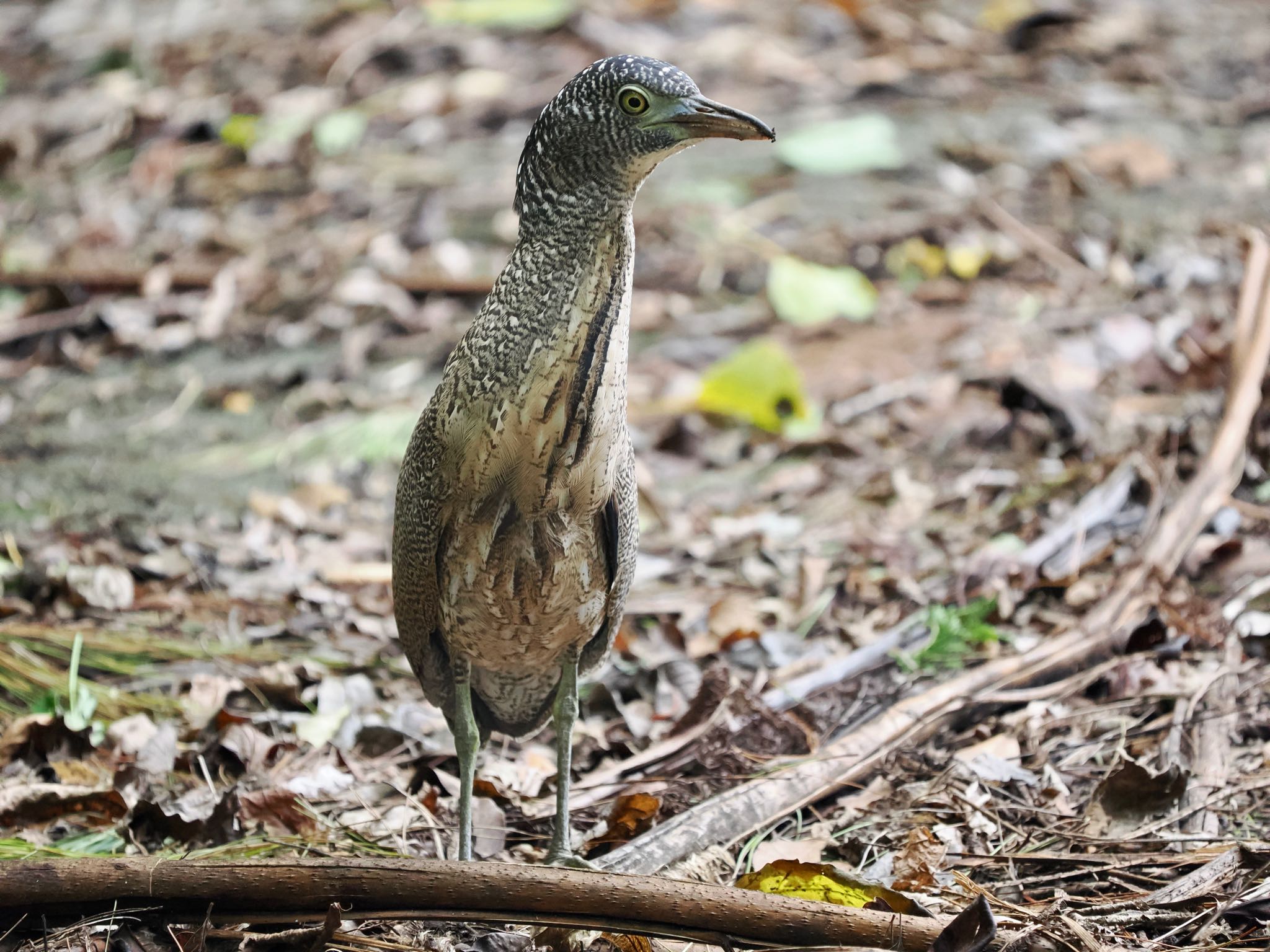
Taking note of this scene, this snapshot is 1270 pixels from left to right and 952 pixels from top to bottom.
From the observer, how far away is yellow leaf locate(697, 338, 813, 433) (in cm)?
684

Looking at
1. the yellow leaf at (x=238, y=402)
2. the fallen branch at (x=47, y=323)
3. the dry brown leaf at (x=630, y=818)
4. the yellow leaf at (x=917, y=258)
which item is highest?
the dry brown leaf at (x=630, y=818)

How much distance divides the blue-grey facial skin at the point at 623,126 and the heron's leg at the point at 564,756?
4.49ft

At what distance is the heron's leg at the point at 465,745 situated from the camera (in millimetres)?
3674

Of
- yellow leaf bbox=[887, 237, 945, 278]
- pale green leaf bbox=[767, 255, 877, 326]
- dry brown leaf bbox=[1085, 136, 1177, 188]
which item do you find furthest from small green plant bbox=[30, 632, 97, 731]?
dry brown leaf bbox=[1085, 136, 1177, 188]

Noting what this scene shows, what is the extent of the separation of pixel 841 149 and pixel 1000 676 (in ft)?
18.9

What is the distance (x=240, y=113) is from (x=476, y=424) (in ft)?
24.5

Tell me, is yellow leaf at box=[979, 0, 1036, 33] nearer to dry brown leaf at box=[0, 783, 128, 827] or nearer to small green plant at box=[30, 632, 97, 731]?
small green plant at box=[30, 632, 97, 731]

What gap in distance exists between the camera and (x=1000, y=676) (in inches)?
170

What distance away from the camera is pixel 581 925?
285 centimetres

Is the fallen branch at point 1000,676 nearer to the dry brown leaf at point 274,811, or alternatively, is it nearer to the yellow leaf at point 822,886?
the yellow leaf at point 822,886

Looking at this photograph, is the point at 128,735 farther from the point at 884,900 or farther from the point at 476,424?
the point at 884,900

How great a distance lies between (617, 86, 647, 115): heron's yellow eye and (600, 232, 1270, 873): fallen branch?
1.84 metres

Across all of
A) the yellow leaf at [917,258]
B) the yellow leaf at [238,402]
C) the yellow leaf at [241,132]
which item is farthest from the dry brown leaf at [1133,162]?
the yellow leaf at [241,132]

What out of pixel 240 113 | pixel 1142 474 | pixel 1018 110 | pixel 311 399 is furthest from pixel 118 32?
pixel 1142 474
